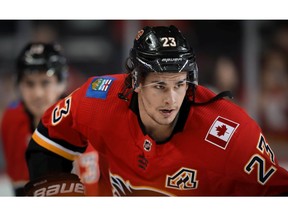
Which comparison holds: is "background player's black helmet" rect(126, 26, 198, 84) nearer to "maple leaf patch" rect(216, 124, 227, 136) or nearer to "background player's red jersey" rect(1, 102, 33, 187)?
"maple leaf patch" rect(216, 124, 227, 136)

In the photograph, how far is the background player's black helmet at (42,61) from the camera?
4109mm

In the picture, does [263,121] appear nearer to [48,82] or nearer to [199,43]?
[199,43]

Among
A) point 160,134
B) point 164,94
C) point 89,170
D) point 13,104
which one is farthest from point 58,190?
point 13,104

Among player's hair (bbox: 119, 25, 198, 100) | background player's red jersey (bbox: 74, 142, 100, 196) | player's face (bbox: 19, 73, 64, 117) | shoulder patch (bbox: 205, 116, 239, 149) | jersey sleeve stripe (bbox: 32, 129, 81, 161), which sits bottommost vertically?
background player's red jersey (bbox: 74, 142, 100, 196)

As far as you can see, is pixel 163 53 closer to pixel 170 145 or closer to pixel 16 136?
pixel 170 145

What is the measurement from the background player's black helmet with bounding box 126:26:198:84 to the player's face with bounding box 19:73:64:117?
1423 millimetres

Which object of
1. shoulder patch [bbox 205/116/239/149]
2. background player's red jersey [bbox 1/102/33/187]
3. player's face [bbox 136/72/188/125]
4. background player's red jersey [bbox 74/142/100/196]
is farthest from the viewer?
background player's red jersey [bbox 1/102/33/187]

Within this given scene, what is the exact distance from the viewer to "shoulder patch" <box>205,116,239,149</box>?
2.71m

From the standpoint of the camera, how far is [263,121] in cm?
425

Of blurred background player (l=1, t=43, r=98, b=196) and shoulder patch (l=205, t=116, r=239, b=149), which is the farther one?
blurred background player (l=1, t=43, r=98, b=196)

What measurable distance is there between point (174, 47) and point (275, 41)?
179 centimetres

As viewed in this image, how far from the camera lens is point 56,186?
3.01 meters

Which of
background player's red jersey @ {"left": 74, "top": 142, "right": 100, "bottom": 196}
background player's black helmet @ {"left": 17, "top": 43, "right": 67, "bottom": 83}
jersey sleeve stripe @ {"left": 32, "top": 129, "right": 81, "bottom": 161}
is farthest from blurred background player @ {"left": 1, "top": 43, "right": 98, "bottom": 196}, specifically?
jersey sleeve stripe @ {"left": 32, "top": 129, "right": 81, "bottom": 161}

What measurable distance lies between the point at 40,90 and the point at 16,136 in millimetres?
453
